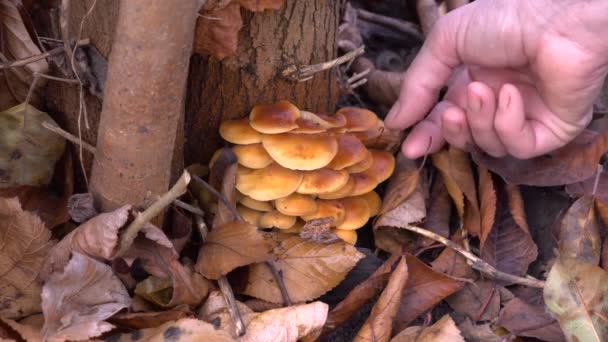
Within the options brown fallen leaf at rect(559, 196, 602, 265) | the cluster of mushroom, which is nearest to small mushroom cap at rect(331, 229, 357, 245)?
the cluster of mushroom

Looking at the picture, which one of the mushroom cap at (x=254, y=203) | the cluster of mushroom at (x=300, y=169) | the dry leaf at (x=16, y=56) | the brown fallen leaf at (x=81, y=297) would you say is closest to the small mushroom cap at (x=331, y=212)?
the cluster of mushroom at (x=300, y=169)

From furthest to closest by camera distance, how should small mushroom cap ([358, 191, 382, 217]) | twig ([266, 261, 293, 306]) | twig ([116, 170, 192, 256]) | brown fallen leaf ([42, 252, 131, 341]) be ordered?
small mushroom cap ([358, 191, 382, 217]) → twig ([266, 261, 293, 306]) → brown fallen leaf ([42, 252, 131, 341]) → twig ([116, 170, 192, 256])

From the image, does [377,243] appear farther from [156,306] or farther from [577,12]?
[577,12]

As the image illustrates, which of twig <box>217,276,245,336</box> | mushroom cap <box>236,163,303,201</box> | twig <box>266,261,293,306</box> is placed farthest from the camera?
mushroom cap <box>236,163,303,201</box>

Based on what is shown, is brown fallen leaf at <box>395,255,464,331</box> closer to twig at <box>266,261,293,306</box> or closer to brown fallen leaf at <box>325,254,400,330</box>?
brown fallen leaf at <box>325,254,400,330</box>

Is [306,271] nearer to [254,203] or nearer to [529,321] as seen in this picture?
[254,203]

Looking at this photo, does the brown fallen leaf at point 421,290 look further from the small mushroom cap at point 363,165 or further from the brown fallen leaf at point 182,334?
the brown fallen leaf at point 182,334
